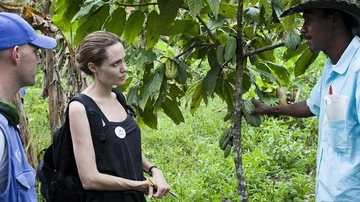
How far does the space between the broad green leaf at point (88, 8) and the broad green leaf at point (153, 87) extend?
419 millimetres

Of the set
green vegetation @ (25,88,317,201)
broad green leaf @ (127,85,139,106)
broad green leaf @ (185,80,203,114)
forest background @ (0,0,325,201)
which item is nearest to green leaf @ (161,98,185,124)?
forest background @ (0,0,325,201)

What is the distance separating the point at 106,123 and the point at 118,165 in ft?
0.59

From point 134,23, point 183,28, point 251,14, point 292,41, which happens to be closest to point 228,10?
point 251,14

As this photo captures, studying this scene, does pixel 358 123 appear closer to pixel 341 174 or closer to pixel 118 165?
pixel 341 174

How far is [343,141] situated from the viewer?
80.9 inches

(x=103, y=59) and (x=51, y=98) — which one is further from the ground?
(x=103, y=59)

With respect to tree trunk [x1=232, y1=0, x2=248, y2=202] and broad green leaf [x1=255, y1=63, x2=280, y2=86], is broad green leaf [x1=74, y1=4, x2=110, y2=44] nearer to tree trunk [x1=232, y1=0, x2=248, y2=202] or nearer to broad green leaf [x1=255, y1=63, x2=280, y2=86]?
tree trunk [x1=232, y1=0, x2=248, y2=202]

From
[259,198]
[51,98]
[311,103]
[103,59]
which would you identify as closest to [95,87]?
[103,59]

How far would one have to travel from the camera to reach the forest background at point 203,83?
251 cm

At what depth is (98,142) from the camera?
214 cm

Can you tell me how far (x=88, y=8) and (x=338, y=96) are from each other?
3.80 ft

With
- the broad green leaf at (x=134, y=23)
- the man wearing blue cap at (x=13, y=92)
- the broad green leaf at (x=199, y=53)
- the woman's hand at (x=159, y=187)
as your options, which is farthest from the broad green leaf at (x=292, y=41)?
the man wearing blue cap at (x=13, y=92)

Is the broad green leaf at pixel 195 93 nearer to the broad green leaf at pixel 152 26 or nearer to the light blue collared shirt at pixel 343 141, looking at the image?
the broad green leaf at pixel 152 26

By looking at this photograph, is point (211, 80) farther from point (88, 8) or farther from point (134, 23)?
point (88, 8)
